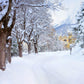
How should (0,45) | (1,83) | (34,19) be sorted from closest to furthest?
(1,83) < (0,45) < (34,19)

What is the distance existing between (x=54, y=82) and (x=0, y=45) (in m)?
3.78

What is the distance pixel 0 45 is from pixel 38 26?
13.1 m

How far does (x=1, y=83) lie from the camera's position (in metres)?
4.55

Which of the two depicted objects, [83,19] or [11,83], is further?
[83,19]

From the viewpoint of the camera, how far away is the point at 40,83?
17.4ft

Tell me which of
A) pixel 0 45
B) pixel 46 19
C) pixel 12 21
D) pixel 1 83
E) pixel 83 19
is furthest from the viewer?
pixel 46 19

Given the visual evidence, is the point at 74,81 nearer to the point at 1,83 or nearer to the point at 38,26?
the point at 1,83

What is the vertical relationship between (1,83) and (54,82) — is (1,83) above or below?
above

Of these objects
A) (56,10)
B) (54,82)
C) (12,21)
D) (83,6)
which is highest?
(83,6)

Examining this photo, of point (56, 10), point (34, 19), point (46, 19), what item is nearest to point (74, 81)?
point (56, 10)

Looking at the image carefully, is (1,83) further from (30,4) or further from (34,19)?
(34,19)

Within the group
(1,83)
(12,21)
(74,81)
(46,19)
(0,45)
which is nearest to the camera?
(1,83)

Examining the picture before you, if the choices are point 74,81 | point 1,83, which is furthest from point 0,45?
point 74,81

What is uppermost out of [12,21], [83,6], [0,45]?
[83,6]
